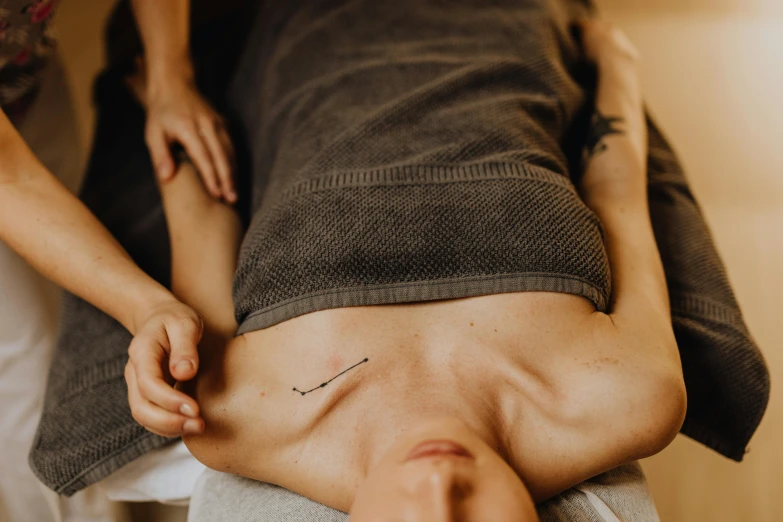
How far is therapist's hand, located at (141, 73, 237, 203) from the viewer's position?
4.07 ft

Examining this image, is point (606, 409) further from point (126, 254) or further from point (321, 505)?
point (126, 254)

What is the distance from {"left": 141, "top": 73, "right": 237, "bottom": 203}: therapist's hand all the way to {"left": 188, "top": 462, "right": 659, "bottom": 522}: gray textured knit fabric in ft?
1.61

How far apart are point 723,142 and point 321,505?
5.22ft

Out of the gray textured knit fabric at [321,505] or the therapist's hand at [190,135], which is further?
the therapist's hand at [190,135]

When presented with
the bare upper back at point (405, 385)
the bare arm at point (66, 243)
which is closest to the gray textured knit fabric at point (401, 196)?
the bare upper back at point (405, 385)

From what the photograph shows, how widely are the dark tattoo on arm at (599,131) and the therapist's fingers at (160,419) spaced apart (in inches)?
32.4

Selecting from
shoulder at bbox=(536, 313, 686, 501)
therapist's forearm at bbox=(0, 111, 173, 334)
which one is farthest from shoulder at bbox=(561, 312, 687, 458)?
therapist's forearm at bbox=(0, 111, 173, 334)

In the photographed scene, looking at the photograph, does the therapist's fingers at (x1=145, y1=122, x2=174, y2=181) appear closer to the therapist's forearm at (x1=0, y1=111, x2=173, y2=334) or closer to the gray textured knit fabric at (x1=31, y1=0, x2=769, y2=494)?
the gray textured knit fabric at (x1=31, y1=0, x2=769, y2=494)

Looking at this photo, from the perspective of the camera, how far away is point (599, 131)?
1298 millimetres

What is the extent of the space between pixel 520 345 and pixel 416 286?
162 millimetres

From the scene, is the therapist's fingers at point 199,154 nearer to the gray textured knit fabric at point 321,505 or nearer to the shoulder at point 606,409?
the gray textured knit fabric at point 321,505

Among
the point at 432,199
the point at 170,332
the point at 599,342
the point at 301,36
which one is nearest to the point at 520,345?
the point at 599,342

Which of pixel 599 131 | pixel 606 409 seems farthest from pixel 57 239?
pixel 599 131

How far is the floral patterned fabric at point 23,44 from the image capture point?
1.10 metres
